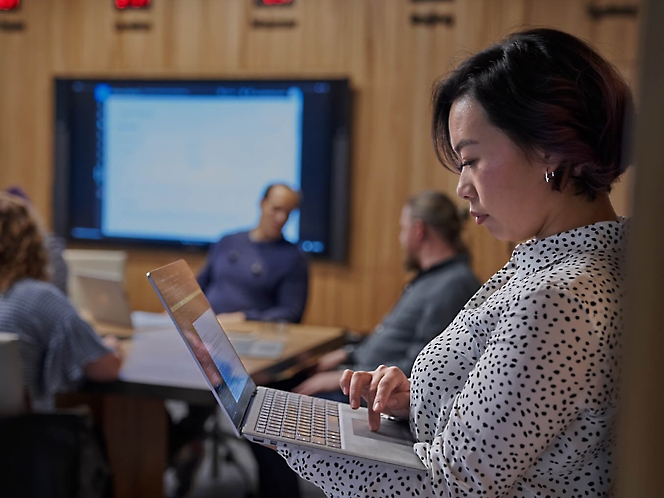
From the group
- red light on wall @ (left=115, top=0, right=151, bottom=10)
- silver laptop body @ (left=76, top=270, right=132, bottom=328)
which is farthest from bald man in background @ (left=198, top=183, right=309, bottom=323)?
red light on wall @ (left=115, top=0, right=151, bottom=10)

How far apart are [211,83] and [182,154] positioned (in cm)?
51

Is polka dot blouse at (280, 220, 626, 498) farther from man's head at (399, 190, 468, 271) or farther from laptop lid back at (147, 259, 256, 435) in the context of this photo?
man's head at (399, 190, 468, 271)

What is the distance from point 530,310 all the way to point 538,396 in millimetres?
95

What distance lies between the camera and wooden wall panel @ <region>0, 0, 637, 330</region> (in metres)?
4.73

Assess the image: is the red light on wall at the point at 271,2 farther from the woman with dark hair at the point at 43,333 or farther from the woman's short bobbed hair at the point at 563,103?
the woman's short bobbed hair at the point at 563,103

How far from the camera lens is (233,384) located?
1.16m

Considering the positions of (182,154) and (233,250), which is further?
(182,154)

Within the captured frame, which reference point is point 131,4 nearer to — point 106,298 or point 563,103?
→ point 106,298

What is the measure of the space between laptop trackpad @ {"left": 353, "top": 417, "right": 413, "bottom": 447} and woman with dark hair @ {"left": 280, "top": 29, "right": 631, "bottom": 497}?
0.06 ft

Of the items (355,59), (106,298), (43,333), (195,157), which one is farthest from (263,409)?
(195,157)

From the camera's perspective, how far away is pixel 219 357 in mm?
1169

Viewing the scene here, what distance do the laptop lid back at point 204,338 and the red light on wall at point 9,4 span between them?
16.7 feet

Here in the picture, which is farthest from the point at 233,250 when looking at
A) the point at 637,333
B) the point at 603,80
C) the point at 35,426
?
the point at 637,333

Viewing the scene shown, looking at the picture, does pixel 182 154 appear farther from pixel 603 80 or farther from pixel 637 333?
pixel 637 333
